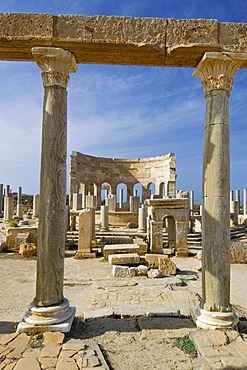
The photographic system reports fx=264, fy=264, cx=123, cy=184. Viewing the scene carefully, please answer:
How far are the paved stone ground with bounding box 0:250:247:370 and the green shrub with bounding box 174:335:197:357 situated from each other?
0.22 feet

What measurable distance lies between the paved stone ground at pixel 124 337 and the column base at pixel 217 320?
14 centimetres

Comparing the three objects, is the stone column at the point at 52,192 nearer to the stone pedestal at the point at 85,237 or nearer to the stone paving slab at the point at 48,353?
the stone paving slab at the point at 48,353

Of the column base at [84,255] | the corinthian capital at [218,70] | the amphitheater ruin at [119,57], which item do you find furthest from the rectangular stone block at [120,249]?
the corinthian capital at [218,70]

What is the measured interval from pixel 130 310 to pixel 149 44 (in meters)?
5.02

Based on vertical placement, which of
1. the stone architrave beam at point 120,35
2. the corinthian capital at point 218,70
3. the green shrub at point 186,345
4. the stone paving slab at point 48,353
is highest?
the stone architrave beam at point 120,35

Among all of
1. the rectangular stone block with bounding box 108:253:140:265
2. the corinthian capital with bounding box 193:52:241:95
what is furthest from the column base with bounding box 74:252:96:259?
the corinthian capital with bounding box 193:52:241:95

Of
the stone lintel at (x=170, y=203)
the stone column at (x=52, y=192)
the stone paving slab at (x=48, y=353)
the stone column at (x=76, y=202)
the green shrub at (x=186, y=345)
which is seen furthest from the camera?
the stone column at (x=76, y=202)

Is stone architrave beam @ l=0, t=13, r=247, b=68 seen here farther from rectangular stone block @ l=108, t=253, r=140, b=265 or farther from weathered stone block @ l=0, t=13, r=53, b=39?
rectangular stone block @ l=108, t=253, r=140, b=265

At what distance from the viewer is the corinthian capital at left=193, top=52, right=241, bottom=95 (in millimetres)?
4496

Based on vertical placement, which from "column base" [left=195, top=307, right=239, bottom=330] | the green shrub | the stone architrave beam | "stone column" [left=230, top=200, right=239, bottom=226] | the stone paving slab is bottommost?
the green shrub

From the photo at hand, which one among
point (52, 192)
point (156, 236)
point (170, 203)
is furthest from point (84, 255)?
point (52, 192)

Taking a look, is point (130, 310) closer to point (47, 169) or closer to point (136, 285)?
point (136, 285)

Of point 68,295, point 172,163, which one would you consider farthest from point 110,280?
point 172,163

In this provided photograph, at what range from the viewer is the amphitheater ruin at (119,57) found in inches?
171
